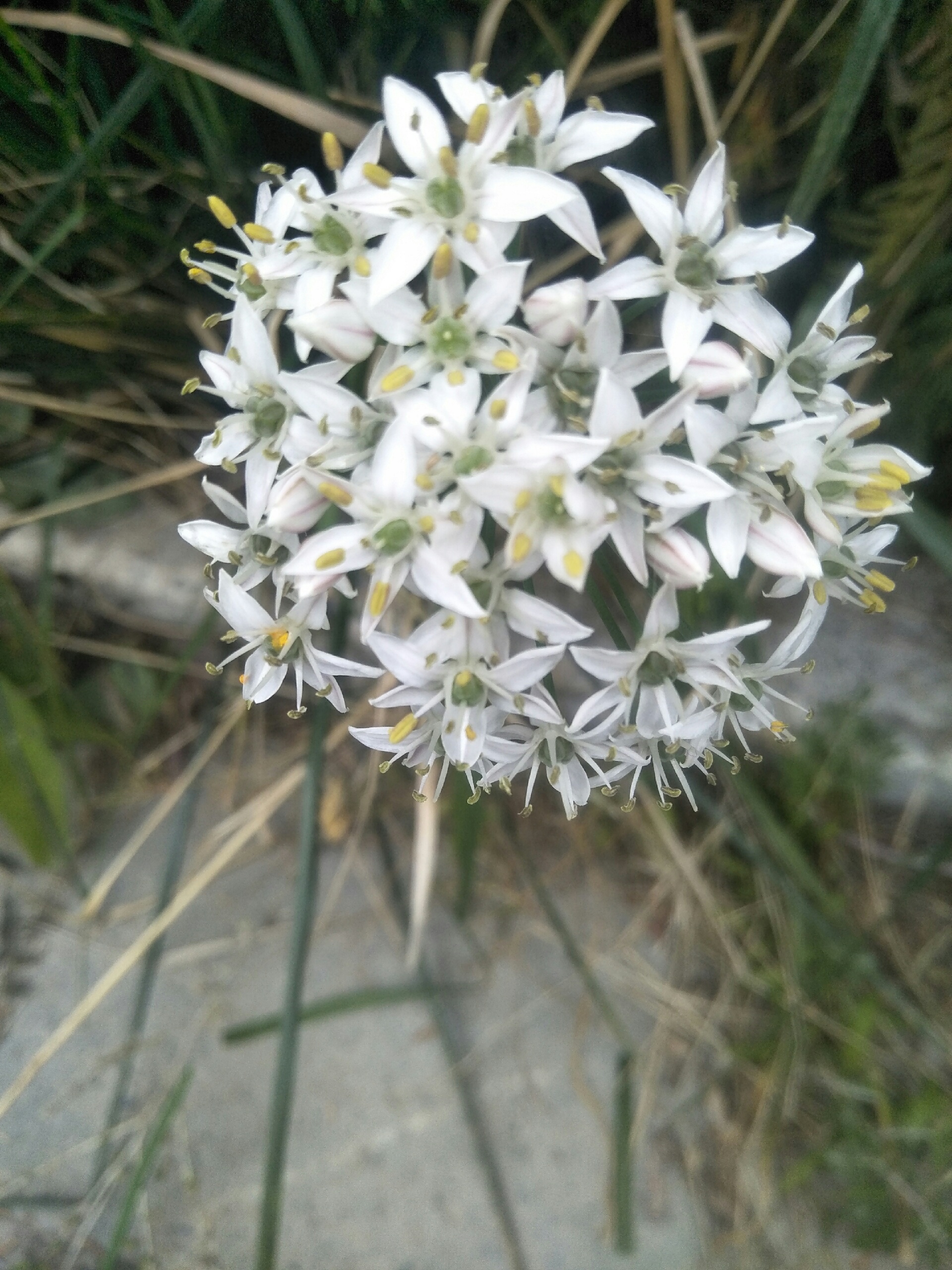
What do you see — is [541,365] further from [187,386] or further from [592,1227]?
[592,1227]

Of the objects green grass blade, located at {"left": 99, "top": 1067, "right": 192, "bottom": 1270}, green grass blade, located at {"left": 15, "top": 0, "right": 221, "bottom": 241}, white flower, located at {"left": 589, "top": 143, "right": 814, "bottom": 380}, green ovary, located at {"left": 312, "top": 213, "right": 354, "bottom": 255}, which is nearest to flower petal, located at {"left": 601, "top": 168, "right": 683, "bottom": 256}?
white flower, located at {"left": 589, "top": 143, "right": 814, "bottom": 380}

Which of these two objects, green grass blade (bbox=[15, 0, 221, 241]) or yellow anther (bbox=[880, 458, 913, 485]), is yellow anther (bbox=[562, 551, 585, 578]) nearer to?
yellow anther (bbox=[880, 458, 913, 485])

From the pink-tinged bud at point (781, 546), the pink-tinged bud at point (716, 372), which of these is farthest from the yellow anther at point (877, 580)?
the pink-tinged bud at point (716, 372)

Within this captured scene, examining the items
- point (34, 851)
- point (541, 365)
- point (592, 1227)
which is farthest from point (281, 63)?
point (592, 1227)

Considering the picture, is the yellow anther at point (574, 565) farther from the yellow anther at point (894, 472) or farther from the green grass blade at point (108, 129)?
the green grass blade at point (108, 129)

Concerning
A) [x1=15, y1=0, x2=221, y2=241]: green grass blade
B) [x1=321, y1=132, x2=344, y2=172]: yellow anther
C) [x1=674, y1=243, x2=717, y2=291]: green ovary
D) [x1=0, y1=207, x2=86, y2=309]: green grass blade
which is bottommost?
[x1=674, y1=243, x2=717, y2=291]: green ovary

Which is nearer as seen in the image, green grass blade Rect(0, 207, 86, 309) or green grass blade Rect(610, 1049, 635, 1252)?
green grass blade Rect(0, 207, 86, 309)
